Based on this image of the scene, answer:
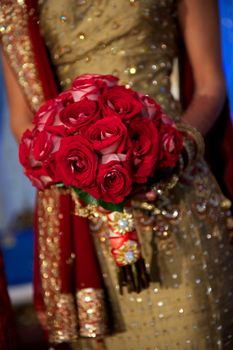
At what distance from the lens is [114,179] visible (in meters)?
0.92

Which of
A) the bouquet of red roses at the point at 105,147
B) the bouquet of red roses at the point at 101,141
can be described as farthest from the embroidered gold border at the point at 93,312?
the bouquet of red roses at the point at 101,141

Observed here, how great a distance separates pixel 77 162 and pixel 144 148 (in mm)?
99

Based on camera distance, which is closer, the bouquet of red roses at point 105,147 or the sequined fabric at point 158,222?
the bouquet of red roses at point 105,147

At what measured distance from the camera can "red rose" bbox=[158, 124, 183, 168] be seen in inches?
38.0

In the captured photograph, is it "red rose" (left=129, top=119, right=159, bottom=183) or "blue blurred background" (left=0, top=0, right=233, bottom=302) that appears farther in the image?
"blue blurred background" (left=0, top=0, right=233, bottom=302)

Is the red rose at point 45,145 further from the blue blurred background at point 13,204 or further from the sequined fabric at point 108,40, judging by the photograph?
the blue blurred background at point 13,204

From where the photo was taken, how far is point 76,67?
1160 mm

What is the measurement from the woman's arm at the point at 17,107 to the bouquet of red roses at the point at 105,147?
17 centimetres

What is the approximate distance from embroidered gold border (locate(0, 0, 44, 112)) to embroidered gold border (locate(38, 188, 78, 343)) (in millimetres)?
177

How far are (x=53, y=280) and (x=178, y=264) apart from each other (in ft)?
0.73

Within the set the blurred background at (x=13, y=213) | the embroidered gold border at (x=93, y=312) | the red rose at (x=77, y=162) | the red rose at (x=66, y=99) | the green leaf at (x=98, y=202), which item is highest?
the red rose at (x=66, y=99)

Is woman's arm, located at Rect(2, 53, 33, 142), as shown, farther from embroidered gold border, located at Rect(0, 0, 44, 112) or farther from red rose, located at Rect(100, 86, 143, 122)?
red rose, located at Rect(100, 86, 143, 122)

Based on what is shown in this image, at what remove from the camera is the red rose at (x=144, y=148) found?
0.94 m

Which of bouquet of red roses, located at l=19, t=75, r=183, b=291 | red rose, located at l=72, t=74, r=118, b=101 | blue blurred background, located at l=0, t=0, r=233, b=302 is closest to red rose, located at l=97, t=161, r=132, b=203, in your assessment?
bouquet of red roses, located at l=19, t=75, r=183, b=291
